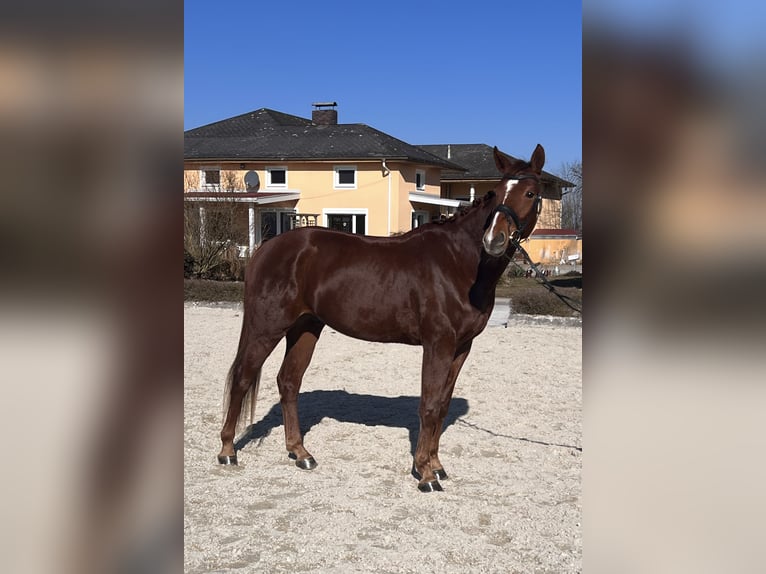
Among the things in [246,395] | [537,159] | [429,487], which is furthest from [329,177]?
[537,159]

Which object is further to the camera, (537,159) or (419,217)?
(419,217)

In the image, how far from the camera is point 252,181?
30.3m

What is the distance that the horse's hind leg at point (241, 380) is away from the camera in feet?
17.4

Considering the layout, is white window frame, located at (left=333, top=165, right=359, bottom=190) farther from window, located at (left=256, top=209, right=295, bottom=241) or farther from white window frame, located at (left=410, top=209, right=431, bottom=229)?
white window frame, located at (left=410, top=209, right=431, bottom=229)

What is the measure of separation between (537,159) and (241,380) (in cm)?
291

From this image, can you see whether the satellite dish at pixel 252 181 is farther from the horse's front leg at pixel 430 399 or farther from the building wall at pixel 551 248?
the horse's front leg at pixel 430 399

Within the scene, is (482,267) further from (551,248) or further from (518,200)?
(551,248)

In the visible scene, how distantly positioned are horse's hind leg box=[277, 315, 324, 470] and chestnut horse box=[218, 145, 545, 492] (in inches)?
0.4

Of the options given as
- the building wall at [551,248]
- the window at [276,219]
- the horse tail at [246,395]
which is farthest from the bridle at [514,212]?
the building wall at [551,248]

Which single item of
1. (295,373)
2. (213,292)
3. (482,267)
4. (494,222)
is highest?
(494,222)

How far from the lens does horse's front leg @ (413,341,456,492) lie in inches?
189

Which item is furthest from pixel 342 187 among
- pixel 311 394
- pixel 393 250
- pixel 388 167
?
pixel 393 250

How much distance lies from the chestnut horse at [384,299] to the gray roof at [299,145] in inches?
962
